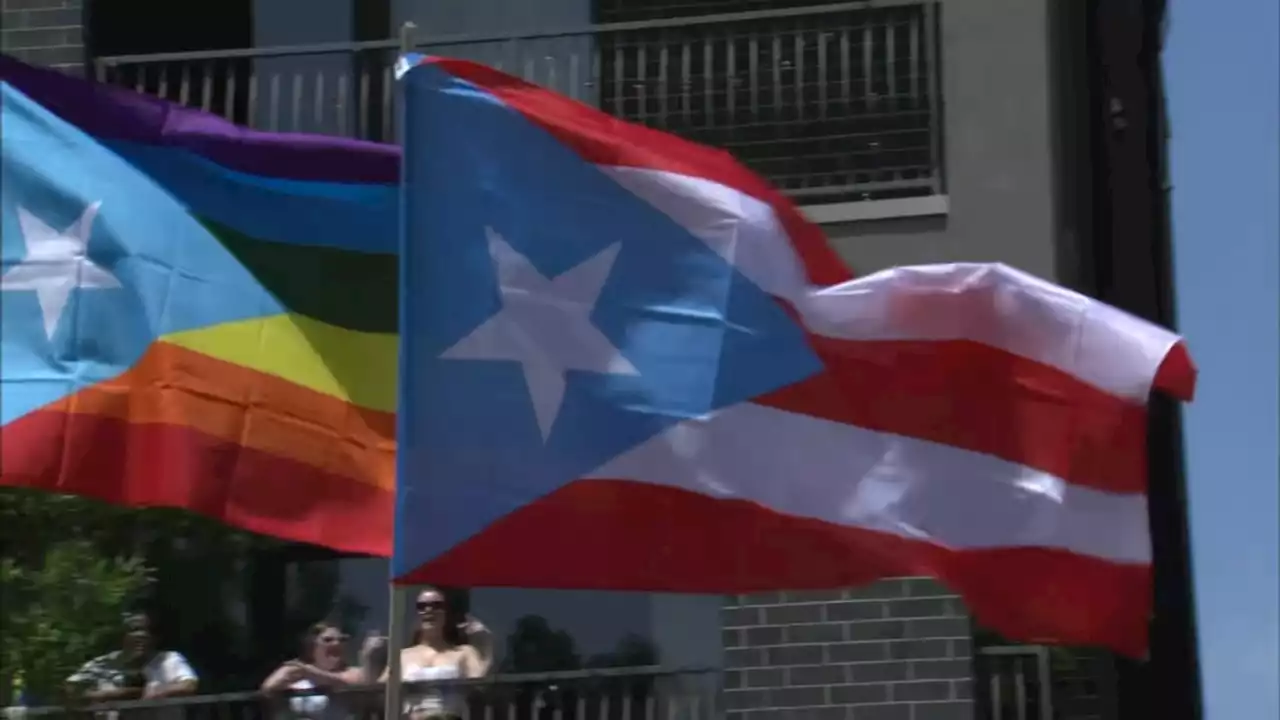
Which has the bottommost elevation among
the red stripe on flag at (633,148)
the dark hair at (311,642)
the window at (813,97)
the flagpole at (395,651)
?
the flagpole at (395,651)

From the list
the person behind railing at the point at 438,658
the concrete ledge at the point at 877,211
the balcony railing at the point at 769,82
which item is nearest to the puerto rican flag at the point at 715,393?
the person behind railing at the point at 438,658

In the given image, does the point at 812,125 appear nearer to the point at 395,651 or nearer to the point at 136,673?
the point at 136,673

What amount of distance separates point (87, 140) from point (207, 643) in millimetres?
4207

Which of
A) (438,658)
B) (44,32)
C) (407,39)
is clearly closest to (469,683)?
(438,658)

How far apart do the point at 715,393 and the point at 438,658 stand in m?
2.29

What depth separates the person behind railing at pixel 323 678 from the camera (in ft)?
37.9

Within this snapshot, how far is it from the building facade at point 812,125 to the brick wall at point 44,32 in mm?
11

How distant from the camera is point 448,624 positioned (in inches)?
504

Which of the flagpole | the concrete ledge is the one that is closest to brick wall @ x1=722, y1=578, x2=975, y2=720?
the concrete ledge

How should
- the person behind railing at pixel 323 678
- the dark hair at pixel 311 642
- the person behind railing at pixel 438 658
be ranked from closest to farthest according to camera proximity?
the person behind railing at pixel 438 658 < the person behind railing at pixel 323 678 < the dark hair at pixel 311 642

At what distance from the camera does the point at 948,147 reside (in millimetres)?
12883

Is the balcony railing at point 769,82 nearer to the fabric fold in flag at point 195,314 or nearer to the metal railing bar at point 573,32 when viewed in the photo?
the metal railing bar at point 573,32

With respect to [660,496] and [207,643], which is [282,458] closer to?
[660,496]

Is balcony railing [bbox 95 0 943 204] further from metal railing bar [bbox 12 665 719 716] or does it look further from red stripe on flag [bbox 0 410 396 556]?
red stripe on flag [bbox 0 410 396 556]
